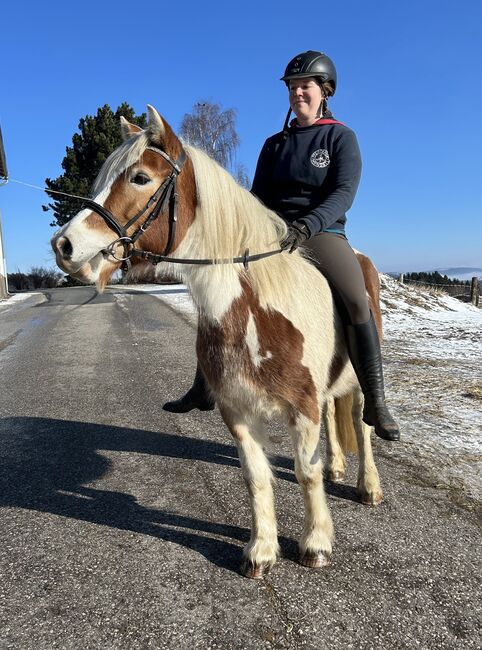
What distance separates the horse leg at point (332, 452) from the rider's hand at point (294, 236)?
1593 mm

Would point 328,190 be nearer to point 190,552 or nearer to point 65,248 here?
point 65,248

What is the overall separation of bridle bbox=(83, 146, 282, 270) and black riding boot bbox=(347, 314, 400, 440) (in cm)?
113

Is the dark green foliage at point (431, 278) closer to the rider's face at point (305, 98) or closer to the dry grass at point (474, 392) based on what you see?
the dry grass at point (474, 392)

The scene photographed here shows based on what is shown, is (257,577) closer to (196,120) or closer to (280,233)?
(280,233)

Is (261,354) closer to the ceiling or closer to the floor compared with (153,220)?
closer to the floor

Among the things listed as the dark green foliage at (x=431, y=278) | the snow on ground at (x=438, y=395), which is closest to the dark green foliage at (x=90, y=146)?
the dark green foliage at (x=431, y=278)

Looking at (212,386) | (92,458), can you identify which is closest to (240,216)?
(212,386)

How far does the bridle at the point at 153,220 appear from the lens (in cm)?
228

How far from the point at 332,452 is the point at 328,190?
2105 millimetres

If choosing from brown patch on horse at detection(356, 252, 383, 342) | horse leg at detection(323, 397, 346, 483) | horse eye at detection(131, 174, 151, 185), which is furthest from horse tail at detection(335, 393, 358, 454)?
horse eye at detection(131, 174, 151, 185)

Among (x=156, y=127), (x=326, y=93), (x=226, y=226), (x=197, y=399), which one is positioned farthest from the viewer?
(x=197, y=399)

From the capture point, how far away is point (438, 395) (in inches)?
224

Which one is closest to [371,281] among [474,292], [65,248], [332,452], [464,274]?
[332,452]

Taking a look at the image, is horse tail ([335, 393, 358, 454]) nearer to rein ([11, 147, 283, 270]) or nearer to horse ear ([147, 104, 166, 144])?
rein ([11, 147, 283, 270])
